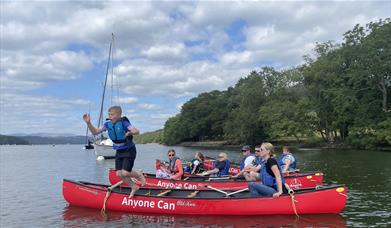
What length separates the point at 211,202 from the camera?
13234 millimetres

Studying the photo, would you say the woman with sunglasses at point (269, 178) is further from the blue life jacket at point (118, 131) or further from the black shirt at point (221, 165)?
the black shirt at point (221, 165)

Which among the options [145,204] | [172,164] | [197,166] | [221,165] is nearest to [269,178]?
[145,204]

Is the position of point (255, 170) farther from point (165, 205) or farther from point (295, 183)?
point (165, 205)

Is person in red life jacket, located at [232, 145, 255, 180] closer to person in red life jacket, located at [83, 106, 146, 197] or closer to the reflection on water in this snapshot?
the reflection on water

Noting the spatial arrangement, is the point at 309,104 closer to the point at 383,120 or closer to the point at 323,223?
the point at 383,120

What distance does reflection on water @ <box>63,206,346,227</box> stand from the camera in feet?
40.3

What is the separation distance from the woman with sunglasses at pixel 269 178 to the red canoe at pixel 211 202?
24 cm

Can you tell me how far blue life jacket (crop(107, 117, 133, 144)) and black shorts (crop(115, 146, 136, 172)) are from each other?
0.40 metres

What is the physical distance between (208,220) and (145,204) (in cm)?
221

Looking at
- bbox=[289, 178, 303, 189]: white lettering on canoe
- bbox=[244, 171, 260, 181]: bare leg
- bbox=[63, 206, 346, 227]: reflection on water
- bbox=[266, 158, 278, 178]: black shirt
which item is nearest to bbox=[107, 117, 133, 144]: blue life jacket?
bbox=[63, 206, 346, 227]: reflection on water

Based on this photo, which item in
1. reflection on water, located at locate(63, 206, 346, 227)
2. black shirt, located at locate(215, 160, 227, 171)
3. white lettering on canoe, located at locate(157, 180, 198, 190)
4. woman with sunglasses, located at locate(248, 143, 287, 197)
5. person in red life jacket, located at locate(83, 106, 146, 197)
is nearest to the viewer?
person in red life jacket, located at locate(83, 106, 146, 197)

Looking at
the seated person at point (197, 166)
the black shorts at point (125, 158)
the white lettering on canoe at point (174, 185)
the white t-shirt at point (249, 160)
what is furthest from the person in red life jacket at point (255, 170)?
the black shorts at point (125, 158)

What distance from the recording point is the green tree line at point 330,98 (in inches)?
2062

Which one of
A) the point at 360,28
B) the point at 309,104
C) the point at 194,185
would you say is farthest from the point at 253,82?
the point at 194,185
